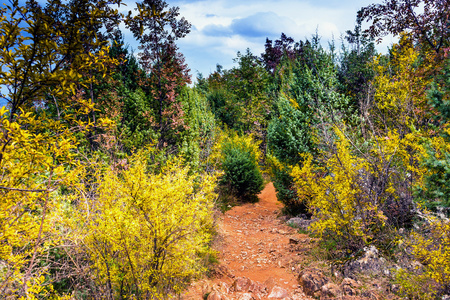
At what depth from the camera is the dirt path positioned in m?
4.55

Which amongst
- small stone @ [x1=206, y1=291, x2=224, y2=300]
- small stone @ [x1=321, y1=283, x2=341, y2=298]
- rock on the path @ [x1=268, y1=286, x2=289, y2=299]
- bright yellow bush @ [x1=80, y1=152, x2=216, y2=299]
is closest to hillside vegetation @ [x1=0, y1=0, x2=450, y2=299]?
bright yellow bush @ [x1=80, y1=152, x2=216, y2=299]

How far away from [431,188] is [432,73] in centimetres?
318

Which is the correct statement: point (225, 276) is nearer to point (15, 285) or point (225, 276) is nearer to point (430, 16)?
point (15, 285)

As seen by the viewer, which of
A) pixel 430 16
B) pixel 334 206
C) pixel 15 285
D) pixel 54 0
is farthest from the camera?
pixel 430 16

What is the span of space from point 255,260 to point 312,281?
1.86 meters

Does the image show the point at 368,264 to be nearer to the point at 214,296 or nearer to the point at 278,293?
the point at 278,293

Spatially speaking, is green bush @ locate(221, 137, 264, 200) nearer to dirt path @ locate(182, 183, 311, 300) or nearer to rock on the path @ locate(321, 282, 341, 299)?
dirt path @ locate(182, 183, 311, 300)

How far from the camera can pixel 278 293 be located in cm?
452

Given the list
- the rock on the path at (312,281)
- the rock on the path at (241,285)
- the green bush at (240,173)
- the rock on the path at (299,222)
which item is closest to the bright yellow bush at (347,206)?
the rock on the path at (312,281)

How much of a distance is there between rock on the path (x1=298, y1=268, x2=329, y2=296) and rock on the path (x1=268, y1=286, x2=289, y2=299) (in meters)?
0.36

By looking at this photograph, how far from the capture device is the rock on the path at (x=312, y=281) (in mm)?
4406

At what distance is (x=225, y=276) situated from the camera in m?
5.25

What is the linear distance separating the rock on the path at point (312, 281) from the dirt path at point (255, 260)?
12 cm

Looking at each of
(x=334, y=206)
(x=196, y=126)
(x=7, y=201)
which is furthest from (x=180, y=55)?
(x=7, y=201)
